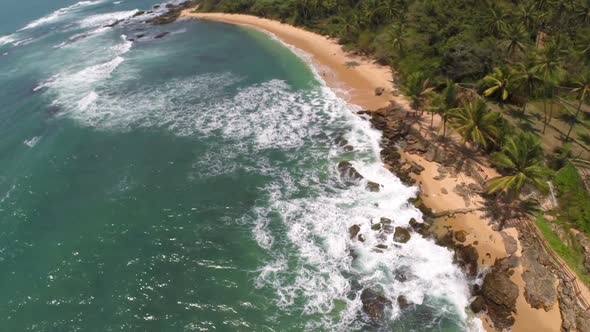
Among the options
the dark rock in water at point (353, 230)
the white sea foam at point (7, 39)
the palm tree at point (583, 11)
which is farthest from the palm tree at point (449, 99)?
the white sea foam at point (7, 39)

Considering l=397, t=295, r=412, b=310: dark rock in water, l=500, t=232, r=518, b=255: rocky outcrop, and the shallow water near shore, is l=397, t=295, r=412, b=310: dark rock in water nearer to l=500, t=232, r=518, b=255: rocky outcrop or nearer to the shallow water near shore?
the shallow water near shore

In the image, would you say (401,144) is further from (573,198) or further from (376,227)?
(573,198)

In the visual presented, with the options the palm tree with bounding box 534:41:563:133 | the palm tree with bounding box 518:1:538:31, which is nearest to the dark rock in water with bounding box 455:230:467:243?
the palm tree with bounding box 534:41:563:133

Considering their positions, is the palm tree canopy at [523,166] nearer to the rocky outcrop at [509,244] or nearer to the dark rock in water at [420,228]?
the rocky outcrop at [509,244]

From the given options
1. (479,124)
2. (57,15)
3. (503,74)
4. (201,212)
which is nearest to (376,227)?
(479,124)

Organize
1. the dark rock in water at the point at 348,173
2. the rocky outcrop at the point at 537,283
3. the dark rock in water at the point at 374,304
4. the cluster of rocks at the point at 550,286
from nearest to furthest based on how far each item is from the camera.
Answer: the cluster of rocks at the point at 550,286
the rocky outcrop at the point at 537,283
the dark rock in water at the point at 374,304
the dark rock in water at the point at 348,173
